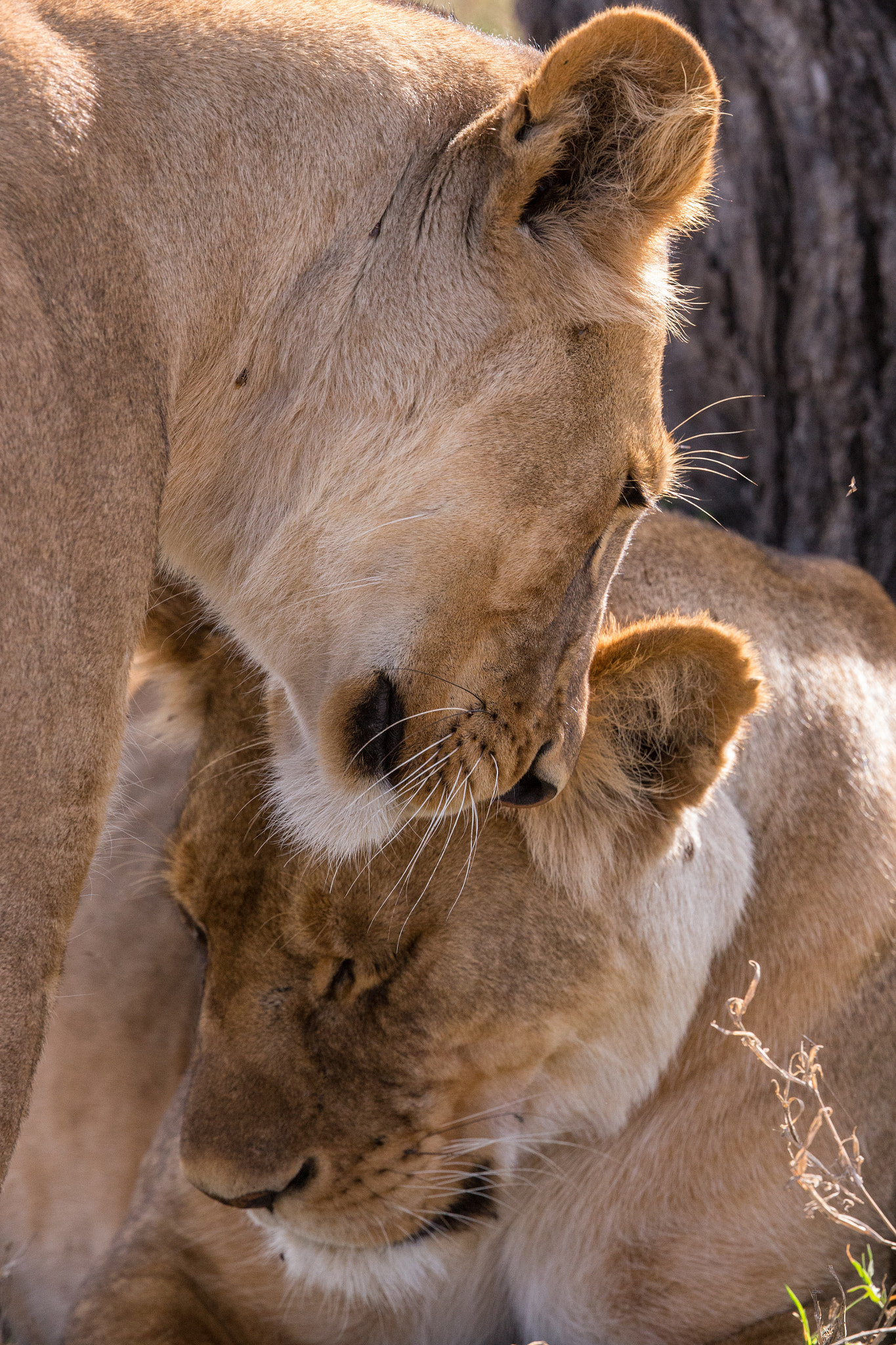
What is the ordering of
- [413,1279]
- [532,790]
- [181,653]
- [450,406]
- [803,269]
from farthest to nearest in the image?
[803,269] < [181,653] < [413,1279] < [532,790] < [450,406]

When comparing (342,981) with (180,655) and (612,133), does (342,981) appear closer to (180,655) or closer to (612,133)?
(180,655)

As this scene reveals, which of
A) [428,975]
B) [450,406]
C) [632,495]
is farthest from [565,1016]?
[450,406]

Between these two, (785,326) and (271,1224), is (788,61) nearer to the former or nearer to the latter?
(785,326)

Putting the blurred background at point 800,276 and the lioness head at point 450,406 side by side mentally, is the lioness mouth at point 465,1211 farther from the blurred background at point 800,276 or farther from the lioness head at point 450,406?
the blurred background at point 800,276

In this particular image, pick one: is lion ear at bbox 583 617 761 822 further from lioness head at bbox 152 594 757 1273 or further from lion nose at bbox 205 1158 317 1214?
lion nose at bbox 205 1158 317 1214

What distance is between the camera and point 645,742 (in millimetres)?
1825

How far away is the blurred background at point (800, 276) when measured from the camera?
298 cm

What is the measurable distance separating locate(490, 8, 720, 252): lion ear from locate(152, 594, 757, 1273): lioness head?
1.63 feet

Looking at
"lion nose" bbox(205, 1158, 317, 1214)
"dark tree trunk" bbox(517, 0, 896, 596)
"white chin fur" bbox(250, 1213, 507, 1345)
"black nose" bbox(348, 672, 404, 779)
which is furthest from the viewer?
"dark tree trunk" bbox(517, 0, 896, 596)

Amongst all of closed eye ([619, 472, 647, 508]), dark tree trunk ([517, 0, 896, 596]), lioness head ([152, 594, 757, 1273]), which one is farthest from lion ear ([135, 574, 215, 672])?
dark tree trunk ([517, 0, 896, 596])

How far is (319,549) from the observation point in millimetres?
1678

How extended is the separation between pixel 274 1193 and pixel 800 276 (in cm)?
212

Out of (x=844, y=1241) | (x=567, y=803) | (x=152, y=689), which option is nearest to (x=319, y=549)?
(x=567, y=803)

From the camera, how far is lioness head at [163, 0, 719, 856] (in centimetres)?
162
